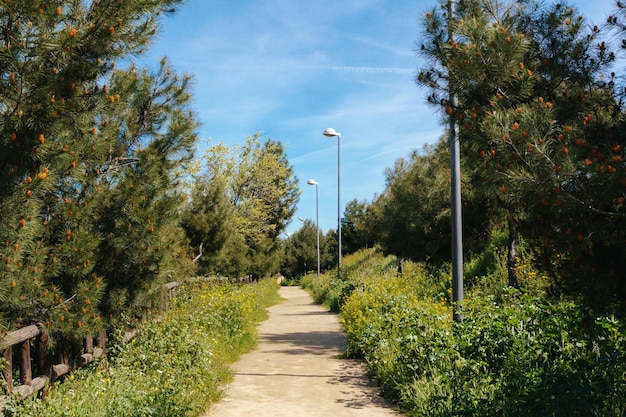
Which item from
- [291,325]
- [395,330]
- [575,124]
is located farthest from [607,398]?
[291,325]

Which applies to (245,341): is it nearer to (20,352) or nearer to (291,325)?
(291,325)

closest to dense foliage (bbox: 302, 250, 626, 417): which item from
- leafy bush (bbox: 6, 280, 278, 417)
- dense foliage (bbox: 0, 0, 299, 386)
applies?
leafy bush (bbox: 6, 280, 278, 417)

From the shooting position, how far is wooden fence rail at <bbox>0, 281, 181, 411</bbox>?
5270mm

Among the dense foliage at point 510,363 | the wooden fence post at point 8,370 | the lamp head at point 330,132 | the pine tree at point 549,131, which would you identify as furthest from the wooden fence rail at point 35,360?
the lamp head at point 330,132

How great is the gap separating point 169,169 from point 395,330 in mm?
4500

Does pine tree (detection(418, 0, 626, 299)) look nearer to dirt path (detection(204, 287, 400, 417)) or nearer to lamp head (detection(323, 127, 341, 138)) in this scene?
dirt path (detection(204, 287, 400, 417))

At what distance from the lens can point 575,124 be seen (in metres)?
4.42

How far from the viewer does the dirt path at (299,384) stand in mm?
6523

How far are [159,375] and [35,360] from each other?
1.71 m

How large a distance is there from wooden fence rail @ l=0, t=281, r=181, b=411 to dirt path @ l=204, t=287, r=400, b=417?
6.16 ft

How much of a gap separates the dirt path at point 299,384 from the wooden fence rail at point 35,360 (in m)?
1.88

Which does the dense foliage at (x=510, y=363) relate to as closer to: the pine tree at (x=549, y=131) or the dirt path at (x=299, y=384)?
the dirt path at (x=299, y=384)

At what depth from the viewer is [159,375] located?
6.56 meters

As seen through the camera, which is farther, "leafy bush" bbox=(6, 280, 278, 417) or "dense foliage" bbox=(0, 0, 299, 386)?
"leafy bush" bbox=(6, 280, 278, 417)
